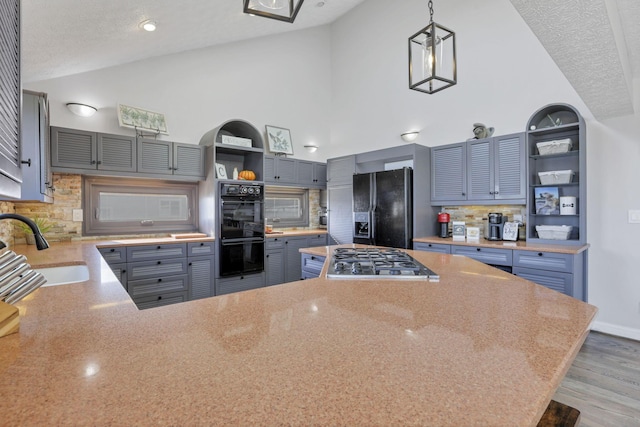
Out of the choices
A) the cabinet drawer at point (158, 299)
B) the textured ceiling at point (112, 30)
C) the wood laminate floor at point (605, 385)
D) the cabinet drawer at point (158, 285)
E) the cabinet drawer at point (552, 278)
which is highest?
the textured ceiling at point (112, 30)

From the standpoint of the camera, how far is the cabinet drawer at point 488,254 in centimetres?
313

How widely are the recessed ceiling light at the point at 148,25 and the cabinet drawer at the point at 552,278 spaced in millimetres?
4221

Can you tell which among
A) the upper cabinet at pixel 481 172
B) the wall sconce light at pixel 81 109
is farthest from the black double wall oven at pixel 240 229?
the upper cabinet at pixel 481 172

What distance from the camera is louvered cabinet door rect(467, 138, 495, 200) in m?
3.58

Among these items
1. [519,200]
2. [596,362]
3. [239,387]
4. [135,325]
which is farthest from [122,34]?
[596,362]

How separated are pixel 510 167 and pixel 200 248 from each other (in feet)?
12.1

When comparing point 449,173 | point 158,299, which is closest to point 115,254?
point 158,299

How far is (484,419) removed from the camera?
19.5 inches

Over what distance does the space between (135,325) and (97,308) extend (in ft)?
0.95

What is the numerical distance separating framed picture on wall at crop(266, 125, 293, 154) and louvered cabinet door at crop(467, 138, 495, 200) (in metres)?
2.77

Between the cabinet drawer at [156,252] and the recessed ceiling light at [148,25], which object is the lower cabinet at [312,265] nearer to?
the cabinet drawer at [156,252]

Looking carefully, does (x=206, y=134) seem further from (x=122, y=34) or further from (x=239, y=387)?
(x=239, y=387)

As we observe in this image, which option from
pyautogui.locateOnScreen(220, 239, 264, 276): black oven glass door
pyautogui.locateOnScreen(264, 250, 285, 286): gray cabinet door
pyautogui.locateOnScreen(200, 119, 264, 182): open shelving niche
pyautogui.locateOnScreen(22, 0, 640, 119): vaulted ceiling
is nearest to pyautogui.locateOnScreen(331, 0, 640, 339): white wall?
pyautogui.locateOnScreen(22, 0, 640, 119): vaulted ceiling

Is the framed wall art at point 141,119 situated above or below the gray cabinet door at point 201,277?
above
